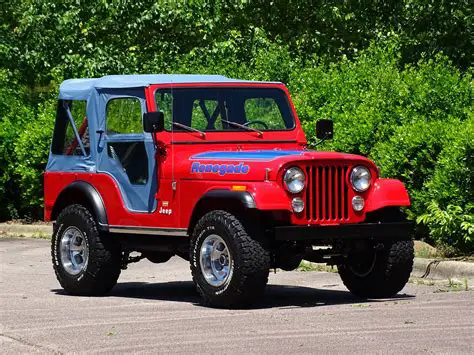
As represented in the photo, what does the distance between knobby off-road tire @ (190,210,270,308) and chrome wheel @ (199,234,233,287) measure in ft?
0.05

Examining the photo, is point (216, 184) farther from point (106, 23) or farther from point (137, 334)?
point (106, 23)

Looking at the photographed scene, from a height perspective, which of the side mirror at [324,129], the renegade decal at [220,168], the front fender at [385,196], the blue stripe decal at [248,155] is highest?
the side mirror at [324,129]

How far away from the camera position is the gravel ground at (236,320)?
9.64m

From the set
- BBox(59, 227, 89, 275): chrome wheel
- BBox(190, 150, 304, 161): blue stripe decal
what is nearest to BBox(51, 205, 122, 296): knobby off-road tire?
BBox(59, 227, 89, 275): chrome wheel

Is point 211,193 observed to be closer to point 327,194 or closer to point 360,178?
point 327,194

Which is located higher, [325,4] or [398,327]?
[325,4]

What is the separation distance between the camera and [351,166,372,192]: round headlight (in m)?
12.4

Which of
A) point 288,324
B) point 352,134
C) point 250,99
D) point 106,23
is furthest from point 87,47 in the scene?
point 288,324

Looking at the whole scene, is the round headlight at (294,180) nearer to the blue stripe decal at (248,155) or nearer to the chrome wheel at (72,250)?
the blue stripe decal at (248,155)

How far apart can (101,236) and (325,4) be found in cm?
1690

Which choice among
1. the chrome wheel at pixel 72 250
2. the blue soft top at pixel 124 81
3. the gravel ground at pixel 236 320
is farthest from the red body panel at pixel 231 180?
the gravel ground at pixel 236 320

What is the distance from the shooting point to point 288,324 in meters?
10.8

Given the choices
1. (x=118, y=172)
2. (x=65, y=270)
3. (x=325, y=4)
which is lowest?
(x=65, y=270)

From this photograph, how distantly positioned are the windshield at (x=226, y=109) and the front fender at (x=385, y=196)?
1.61 m
